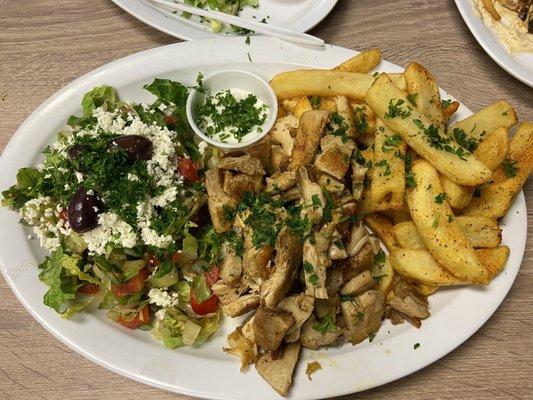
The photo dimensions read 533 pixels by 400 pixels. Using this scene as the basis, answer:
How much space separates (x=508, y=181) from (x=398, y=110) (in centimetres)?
68

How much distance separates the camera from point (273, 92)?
2.83 m

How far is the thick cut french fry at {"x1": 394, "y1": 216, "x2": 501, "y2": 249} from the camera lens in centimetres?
246

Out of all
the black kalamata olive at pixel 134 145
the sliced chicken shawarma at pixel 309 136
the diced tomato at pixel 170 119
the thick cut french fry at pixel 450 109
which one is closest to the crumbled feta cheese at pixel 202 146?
the diced tomato at pixel 170 119

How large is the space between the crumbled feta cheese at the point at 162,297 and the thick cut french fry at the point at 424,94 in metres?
1.58

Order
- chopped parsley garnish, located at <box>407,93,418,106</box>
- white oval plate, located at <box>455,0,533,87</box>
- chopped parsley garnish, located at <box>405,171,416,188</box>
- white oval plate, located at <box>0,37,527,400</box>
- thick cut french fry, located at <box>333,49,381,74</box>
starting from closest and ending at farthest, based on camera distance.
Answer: white oval plate, located at <box>0,37,527,400</box>, chopped parsley garnish, located at <box>405,171,416,188</box>, chopped parsley garnish, located at <box>407,93,418,106</box>, thick cut french fry, located at <box>333,49,381,74</box>, white oval plate, located at <box>455,0,533,87</box>

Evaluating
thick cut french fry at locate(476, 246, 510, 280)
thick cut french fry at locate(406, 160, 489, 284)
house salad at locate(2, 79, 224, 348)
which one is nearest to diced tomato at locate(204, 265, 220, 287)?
house salad at locate(2, 79, 224, 348)

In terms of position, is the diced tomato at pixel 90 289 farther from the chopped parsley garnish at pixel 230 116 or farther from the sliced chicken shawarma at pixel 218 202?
the chopped parsley garnish at pixel 230 116

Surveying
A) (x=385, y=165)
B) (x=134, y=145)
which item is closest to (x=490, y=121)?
(x=385, y=165)

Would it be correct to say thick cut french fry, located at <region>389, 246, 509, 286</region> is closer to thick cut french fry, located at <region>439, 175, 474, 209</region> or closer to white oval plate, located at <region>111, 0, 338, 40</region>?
thick cut french fry, located at <region>439, 175, 474, 209</region>

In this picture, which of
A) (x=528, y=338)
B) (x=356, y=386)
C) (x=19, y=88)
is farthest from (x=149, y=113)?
(x=528, y=338)

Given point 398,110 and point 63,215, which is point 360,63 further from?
point 63,215

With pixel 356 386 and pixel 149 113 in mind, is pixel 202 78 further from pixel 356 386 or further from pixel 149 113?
pixel 356 386

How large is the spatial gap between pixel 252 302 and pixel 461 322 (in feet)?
3.45

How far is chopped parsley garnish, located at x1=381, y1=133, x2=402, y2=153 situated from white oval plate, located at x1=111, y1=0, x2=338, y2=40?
3.55 ft
